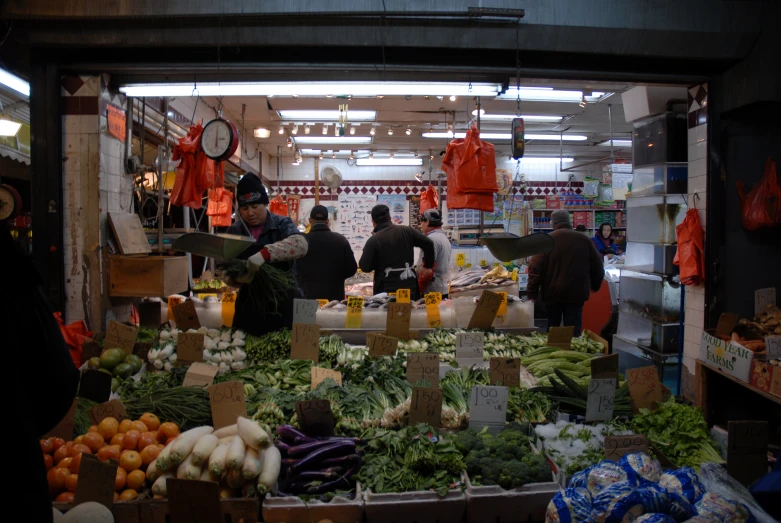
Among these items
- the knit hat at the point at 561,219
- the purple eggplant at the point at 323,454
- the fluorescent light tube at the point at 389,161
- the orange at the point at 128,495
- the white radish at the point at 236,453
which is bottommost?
the orange at the point at 128,495

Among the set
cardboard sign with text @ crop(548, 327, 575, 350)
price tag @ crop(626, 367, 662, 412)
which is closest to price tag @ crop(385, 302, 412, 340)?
cardboard sign with text @ crop(548, 327, 575, 350)

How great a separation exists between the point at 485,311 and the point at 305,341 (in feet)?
5.73

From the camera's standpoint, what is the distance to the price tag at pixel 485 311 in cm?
454

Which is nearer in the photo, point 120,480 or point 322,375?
point 120,480

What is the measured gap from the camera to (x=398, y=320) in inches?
168

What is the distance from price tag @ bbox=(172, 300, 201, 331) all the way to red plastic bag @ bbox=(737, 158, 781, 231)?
514 centimetres

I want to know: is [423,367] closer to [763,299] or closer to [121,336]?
[121,336]

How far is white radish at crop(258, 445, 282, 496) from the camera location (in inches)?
86.7

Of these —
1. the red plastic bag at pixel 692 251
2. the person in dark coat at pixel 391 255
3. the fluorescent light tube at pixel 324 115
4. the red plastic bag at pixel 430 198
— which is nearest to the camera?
the red plastic bag at pixel 692 251

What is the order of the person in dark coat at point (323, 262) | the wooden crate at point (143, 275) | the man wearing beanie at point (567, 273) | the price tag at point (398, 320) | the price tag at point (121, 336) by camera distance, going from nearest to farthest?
the price tag at point (121, 336) → the price tag at point (398, 320) → the wooden crate at point (143, 275) → the person in dark coat at point (323, 262) → the man wearing beanie at point (567, 273)

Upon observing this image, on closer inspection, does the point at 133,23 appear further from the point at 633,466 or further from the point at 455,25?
the point at 633,466

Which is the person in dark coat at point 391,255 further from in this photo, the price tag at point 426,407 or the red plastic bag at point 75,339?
the price tag at point 426,407

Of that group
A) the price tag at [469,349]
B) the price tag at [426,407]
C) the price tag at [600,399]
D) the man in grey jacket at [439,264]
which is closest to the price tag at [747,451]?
the price tag at [600,399]

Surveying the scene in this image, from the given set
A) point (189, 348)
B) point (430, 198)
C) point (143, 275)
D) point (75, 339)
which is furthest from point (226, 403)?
point (430, 198)
